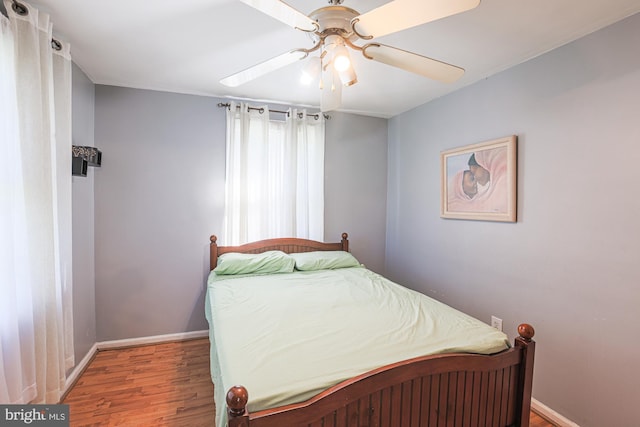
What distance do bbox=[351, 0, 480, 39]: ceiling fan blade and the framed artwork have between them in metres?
1.43

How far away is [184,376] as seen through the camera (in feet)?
7.74

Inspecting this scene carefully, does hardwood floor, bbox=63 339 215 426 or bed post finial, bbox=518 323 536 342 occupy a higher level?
bed post finial, bbox=518 323 536 342

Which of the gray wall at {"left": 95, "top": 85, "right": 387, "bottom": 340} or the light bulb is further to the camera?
the gray wall at {"left": 95, "top": 85, "right": 387, "bottom": 340}

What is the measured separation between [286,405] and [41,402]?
172cm

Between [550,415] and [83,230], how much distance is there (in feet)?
12.2

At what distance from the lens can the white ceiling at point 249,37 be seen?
1625mm

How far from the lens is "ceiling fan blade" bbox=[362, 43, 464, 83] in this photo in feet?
4.84

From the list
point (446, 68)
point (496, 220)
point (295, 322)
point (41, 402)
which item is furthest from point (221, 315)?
point (496, 220)

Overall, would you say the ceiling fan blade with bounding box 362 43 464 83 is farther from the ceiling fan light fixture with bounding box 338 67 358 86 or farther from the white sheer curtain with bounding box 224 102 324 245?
the white sheer curtain with bounding box 224 102 324 245

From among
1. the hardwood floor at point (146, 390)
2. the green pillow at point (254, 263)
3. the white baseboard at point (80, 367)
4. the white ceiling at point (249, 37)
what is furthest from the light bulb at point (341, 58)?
the white baseboard at point (80, 367)

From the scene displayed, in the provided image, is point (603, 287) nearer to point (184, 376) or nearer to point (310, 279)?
point (310, 279)

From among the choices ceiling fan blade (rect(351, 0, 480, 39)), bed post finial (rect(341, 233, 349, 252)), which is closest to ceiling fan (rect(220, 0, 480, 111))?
ceiling fan blade (rect(351, 0, 480, 39))

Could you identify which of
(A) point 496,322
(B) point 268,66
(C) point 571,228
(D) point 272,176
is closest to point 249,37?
(B) point 268,66

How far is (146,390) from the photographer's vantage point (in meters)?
2.18
